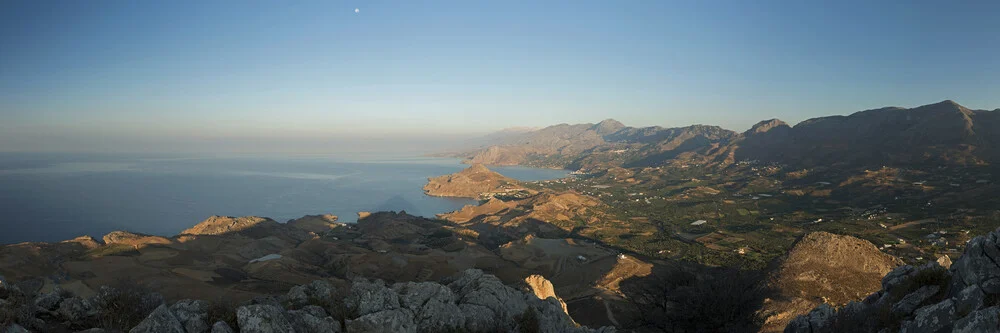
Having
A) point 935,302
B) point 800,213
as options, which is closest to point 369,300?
point 935,302

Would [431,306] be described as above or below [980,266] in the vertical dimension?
below

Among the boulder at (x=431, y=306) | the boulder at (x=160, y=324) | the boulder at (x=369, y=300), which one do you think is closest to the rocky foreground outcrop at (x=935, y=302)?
the boulder at (x=431, y=306)

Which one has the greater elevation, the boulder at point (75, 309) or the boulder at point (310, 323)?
the boulder at point (75, 309)

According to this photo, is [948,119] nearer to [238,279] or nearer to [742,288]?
[742,288]

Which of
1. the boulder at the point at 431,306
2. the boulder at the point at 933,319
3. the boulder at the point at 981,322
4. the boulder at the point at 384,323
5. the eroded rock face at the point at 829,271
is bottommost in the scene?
the eroded rock face at the point at 829,271

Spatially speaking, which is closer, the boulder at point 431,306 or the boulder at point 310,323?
the boulder at point 310,323

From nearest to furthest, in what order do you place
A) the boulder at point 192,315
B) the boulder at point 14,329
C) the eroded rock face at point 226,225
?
1. the boulder at point 14,329
2. the boulder at point 192,315
3. the eroded rock face at point 226,225

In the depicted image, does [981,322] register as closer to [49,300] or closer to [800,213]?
[49,300]

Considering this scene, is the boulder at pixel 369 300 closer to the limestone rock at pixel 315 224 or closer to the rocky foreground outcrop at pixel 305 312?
the rocky foreground outcrop at pixel 305 312

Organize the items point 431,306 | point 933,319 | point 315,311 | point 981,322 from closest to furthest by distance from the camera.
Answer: point 981,322 → point 933,319 → point 315,311 → point 431,306

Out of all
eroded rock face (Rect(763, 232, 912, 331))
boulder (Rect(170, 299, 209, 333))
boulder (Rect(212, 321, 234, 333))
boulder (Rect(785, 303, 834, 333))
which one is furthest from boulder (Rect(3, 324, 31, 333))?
eroded rock face (Rect(763, 232, 912, 331))
